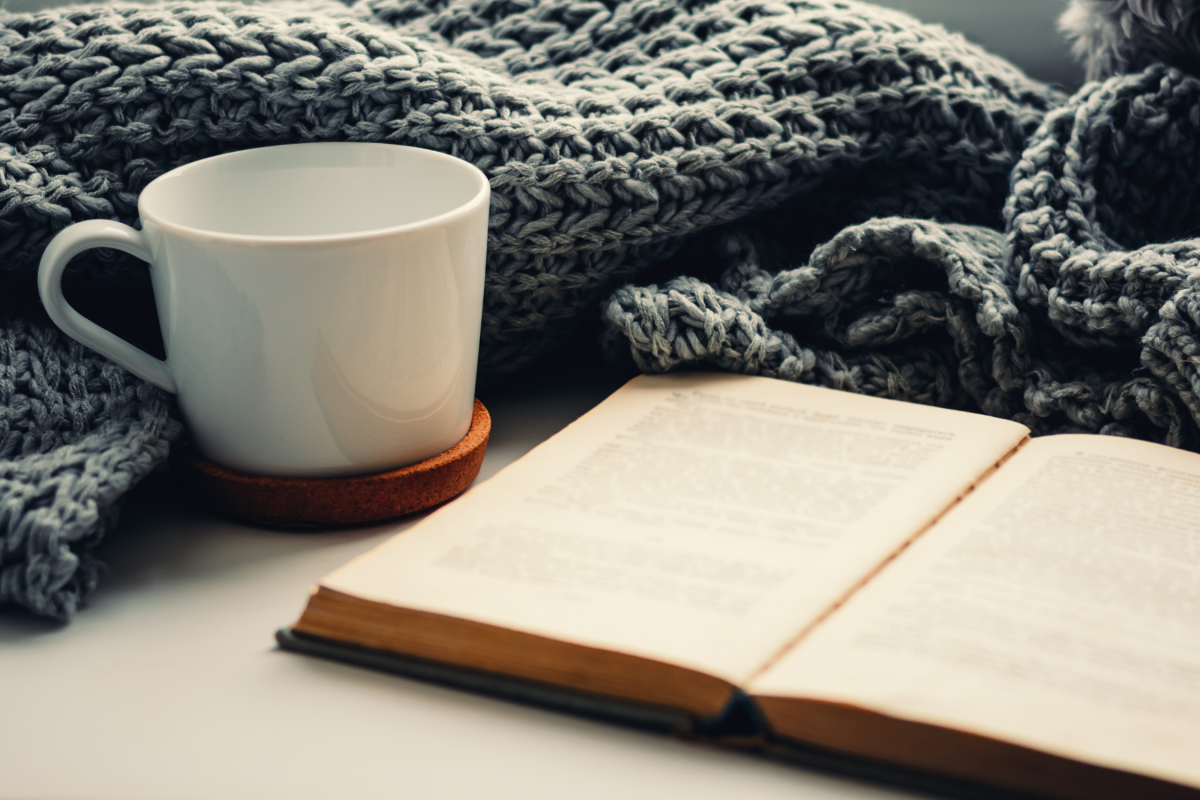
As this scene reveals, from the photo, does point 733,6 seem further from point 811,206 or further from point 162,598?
point 162,598

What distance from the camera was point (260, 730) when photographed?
1.31 feet

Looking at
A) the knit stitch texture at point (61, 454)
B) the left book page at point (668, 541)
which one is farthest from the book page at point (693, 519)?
the knit stitch texture at point (61, 454)

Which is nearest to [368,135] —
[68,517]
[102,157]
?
[102,157]

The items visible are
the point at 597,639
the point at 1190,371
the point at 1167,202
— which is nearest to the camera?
the point at 597,639

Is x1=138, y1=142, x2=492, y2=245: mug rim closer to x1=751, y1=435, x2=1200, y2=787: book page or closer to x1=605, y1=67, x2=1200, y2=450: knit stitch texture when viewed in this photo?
x1=605, y1=67, x2=1200, y2=450: knit stitch texture

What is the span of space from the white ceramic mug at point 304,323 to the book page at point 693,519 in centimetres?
6

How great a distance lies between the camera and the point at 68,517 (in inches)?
17.6

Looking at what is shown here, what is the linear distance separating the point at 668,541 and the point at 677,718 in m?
0.09

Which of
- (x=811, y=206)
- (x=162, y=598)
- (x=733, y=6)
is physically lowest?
(x=162, y=598)

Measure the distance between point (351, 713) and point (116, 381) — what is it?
0.24 metres

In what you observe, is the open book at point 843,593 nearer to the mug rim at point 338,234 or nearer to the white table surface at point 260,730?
the white table surface at point 260,730

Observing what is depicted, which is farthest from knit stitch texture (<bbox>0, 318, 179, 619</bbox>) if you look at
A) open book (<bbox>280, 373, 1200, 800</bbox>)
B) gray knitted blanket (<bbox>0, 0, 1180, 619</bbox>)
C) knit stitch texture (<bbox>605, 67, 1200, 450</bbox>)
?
knit stitch texture (<bbox>605, 67, 1200, 450</bbox>)

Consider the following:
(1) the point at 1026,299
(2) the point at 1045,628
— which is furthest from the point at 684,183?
(2) the point at 1045,628

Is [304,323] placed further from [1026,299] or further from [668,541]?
[1026,299]
